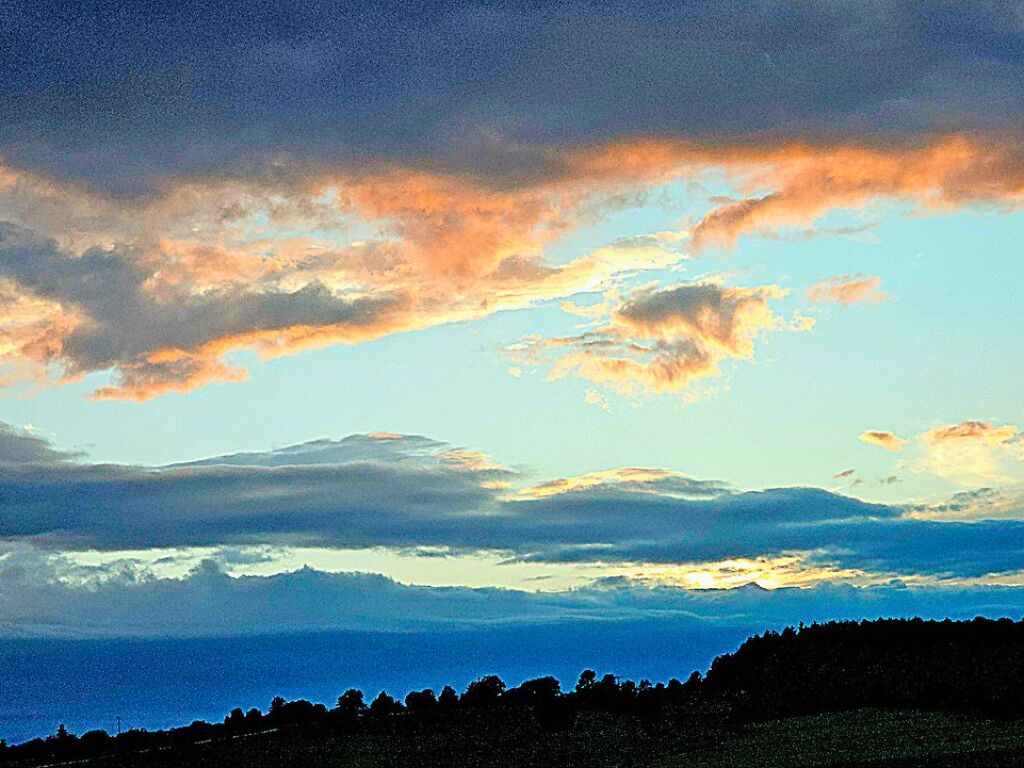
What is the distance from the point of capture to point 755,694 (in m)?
97.1

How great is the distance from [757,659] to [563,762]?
156 ft

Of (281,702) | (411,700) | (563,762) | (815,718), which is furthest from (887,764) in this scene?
(281,702)

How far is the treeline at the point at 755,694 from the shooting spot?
240ft

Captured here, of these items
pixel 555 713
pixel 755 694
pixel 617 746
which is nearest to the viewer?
pixel 617 746

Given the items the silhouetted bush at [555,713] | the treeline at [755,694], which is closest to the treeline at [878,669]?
the treeline at [755,694]

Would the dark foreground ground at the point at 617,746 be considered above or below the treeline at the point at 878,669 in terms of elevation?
below

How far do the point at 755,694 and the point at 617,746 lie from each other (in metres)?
25.0

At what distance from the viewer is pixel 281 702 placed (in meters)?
76.1

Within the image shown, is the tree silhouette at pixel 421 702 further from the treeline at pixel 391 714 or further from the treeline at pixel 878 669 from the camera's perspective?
the treeline at pixel 878 669

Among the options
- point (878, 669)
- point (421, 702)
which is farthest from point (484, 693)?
point (878, 669)

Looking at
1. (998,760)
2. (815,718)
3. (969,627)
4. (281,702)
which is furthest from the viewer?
(969,627)

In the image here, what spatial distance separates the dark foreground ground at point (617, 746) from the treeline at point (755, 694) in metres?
1.51

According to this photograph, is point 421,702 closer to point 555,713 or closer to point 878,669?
point 555,713

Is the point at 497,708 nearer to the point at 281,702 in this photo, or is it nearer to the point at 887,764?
the point at 281,702
